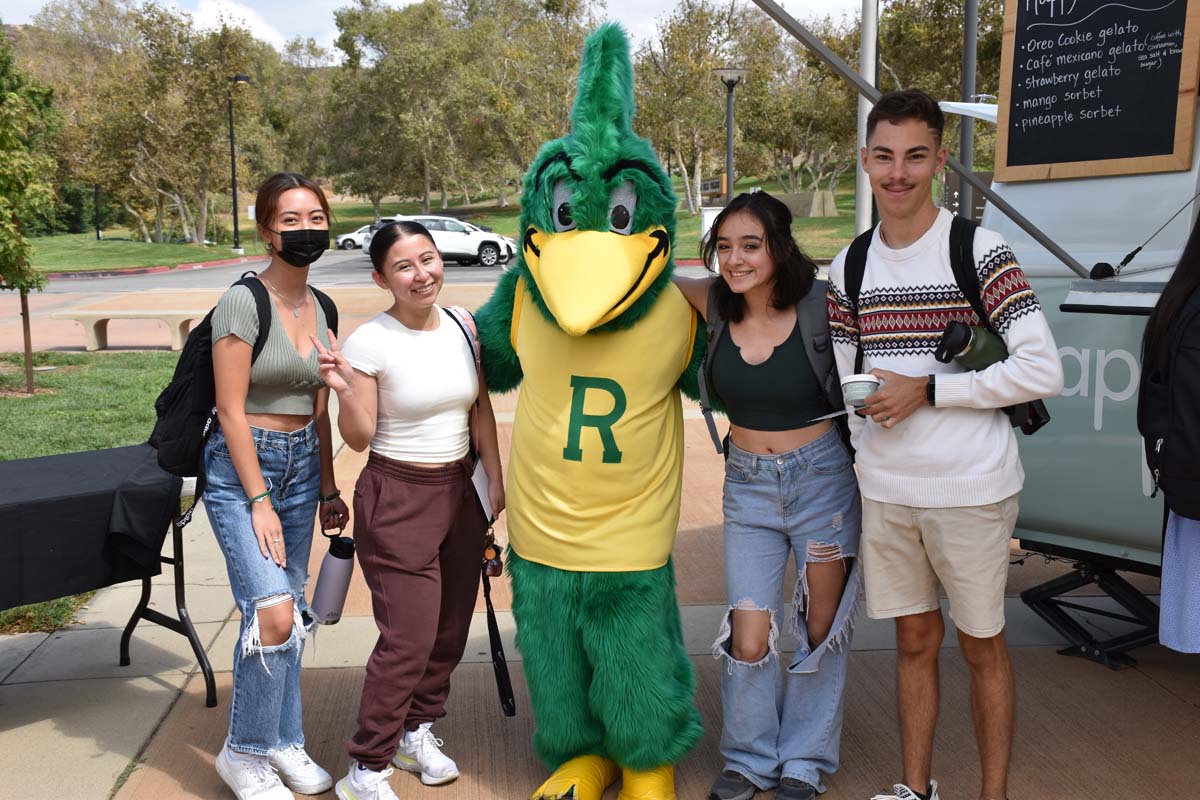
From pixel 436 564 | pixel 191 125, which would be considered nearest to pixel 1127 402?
pixel 436 564

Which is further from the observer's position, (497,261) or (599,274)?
(497,261)

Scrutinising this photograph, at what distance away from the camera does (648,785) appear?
321 cm

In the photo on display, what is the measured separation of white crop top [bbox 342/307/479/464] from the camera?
10.5ft

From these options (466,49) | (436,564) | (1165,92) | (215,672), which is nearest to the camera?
(436,564)

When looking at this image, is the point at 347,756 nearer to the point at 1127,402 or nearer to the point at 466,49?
the point at 1127,402

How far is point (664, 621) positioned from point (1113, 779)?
59.0 inches

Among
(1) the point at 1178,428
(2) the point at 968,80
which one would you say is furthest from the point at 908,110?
(2) the point at 968,80

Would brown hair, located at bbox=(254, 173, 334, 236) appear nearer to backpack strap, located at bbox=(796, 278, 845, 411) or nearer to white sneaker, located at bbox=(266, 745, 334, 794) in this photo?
backpack strap, located at bbox=(796, 278, 845, 411)

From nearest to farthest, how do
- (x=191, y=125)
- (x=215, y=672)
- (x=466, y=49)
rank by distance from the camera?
(x=215, y=672)
(x=191, y=125)
(x=466, y=49)

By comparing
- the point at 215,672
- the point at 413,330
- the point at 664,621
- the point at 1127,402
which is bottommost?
the point at 215,672

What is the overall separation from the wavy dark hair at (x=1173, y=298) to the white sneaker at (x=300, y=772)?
265 cm

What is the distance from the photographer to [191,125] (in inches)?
1502

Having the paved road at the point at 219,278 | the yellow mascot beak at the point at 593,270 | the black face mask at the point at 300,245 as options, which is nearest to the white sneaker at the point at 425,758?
the yellow mascot beak at the point at 593,270

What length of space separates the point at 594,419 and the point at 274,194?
3.82 ft
